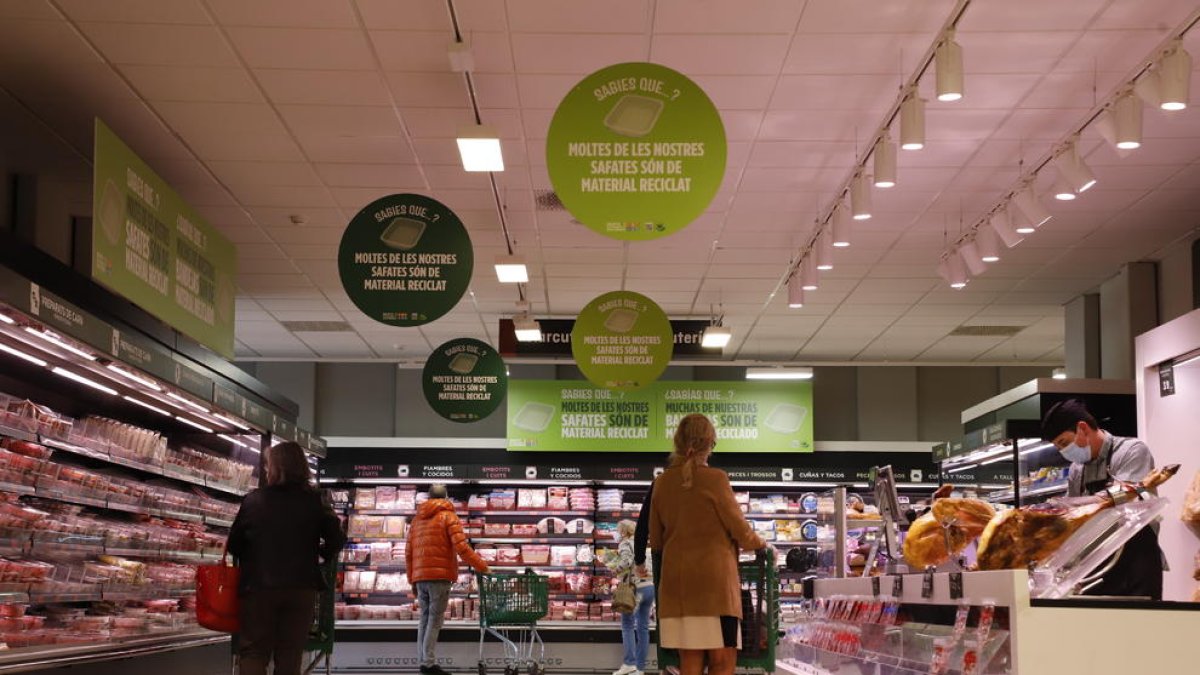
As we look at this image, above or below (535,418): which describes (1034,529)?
below

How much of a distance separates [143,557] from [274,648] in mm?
2387

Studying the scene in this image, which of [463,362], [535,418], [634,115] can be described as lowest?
[535,418]

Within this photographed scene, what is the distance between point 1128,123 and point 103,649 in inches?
254

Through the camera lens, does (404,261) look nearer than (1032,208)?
Yes

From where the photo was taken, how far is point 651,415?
1554 centimetres

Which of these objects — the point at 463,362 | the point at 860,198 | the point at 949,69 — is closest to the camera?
the point at 949,69

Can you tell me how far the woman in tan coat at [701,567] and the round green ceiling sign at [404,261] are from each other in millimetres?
2566

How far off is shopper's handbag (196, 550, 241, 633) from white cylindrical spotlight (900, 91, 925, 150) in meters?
4.26

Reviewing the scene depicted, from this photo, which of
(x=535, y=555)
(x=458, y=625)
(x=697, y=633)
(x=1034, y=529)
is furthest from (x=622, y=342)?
(x=1034, y=529)

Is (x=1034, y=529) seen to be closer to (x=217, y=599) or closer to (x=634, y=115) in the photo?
(x=634, y=115)

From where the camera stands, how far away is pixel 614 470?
1541 cm

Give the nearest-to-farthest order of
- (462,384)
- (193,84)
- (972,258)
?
(193,84) < (972,258) < (462,384)

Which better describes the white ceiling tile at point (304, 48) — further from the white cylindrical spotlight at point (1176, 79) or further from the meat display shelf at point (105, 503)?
the white cylindrical spotlight at point (1176, 79)

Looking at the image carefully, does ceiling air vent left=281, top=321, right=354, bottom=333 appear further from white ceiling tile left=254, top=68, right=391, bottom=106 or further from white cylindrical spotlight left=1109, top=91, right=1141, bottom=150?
white cylindrical spotlight left=1109, top=91, right=1141, bottom=150
